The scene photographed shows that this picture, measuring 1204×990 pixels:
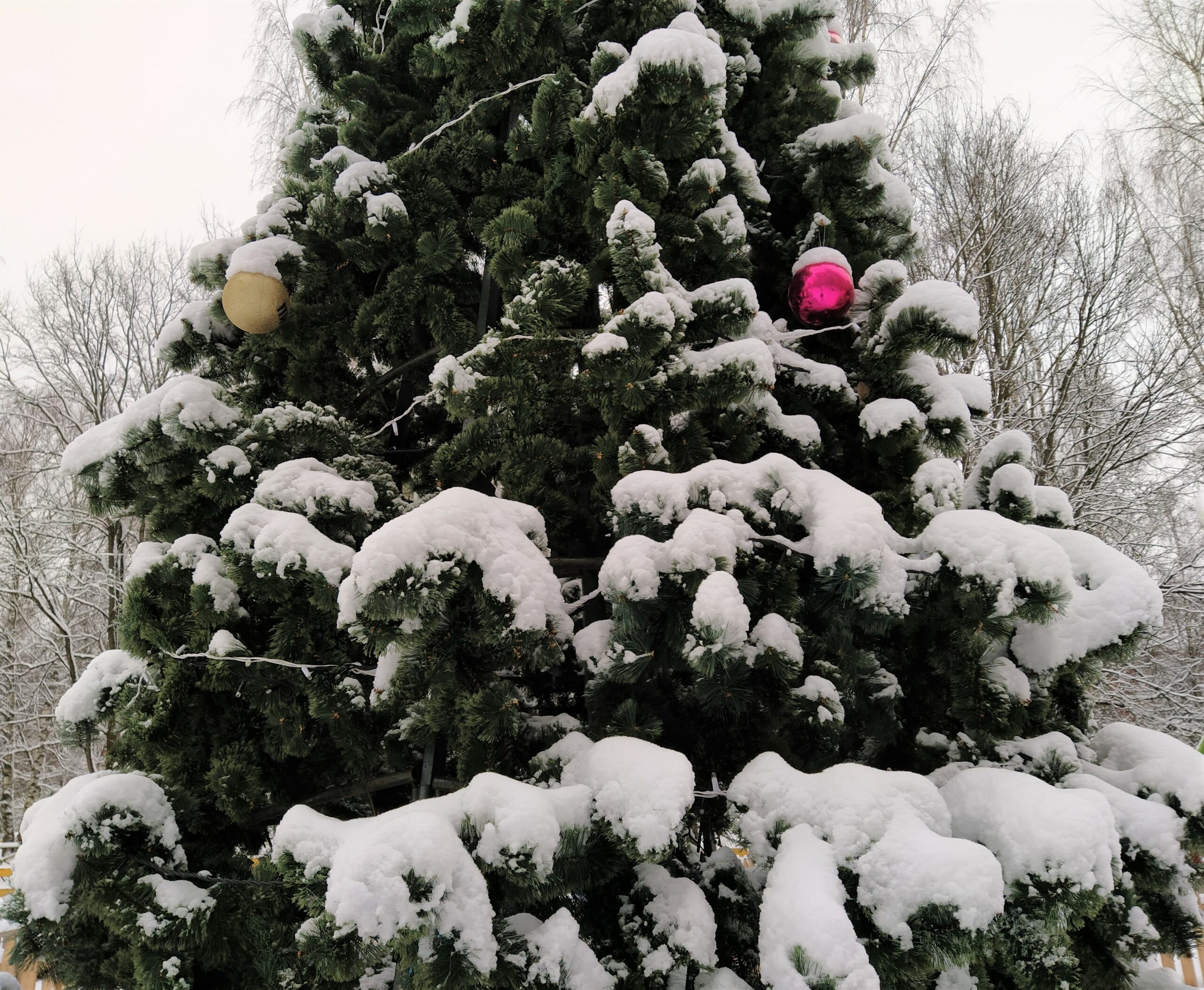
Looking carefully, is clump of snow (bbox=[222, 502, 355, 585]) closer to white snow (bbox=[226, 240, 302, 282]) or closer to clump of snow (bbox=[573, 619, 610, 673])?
clump of snow (bbox=[573, 619, 610, 673])

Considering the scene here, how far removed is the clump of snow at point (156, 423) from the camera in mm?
1958

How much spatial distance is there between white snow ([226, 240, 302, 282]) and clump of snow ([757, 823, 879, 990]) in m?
2.10

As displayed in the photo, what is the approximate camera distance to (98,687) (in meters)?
2.04

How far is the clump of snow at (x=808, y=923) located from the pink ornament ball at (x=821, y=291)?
1.47m

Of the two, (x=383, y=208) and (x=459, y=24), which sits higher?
(x=459, y=24)

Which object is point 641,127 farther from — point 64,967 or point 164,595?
point 64,967

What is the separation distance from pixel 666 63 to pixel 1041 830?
190 cm

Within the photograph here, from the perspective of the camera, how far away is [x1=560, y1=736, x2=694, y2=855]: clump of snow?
1227 millimetres

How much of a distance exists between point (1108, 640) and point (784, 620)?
737 mm

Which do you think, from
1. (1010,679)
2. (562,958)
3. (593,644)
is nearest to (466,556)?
(593,644)

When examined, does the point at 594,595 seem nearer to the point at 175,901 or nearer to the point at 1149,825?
the point at 175,901

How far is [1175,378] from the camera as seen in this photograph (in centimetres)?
771

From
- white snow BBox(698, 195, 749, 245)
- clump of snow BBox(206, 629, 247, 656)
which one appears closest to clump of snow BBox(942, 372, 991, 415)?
white snow BBox(698, 195, 749, 245)

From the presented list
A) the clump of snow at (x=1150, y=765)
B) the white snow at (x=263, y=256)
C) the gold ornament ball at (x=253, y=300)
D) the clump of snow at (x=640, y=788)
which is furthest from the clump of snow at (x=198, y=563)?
the clump of snow at (x=1150, y=765)
